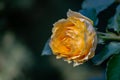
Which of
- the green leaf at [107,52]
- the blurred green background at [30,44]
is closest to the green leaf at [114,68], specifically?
the green leaf at [107,52]

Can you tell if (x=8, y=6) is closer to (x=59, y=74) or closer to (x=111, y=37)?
(x=59, y=74)

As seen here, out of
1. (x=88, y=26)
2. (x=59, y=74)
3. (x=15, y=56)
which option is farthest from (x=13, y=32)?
(x=88, y=26)

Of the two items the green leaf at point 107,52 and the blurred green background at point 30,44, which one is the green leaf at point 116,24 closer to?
the green leaf at point 107,52

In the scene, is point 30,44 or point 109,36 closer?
point 109,36

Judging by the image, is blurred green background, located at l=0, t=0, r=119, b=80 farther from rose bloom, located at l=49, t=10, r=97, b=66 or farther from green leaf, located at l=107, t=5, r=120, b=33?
rose bloom, located at l=49, t=10, r=97, b=66

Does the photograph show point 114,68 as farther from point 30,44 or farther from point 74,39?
point 30,44

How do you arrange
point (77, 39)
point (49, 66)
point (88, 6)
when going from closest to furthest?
point (77, 39) < point (88, 6) < point (49, 66)

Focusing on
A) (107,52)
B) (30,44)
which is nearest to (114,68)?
(107,52)
